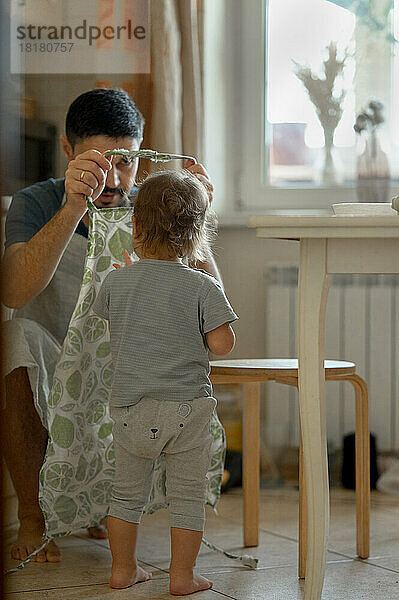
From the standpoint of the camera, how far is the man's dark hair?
1.85 m

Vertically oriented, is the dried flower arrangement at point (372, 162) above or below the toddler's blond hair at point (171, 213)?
above

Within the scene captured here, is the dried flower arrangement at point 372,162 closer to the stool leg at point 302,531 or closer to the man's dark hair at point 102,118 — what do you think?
the man's dark hair at point 102,118

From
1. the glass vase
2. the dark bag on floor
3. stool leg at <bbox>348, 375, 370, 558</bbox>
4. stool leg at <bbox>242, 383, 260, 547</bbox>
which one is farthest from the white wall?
stool leg at <bbox>348, 375, 370, 558</bbox>

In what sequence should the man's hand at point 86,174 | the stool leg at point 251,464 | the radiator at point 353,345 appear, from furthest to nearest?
the radiator at point 353,345, the stool leg at point 251,464, the man's hand at point 86,174

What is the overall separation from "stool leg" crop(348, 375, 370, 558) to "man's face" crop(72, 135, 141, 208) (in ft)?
2.08

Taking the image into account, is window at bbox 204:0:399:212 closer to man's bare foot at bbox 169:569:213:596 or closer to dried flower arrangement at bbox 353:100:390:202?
dried flower arrangement at bbox 353:100:390:202

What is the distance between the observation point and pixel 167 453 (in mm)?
1581

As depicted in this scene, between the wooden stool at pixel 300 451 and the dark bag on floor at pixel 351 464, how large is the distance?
709 mm

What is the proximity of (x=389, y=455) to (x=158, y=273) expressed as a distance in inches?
55.2

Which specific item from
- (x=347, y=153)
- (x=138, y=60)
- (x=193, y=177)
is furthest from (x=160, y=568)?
(x=347, y=153)

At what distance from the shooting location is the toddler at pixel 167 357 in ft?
5.03

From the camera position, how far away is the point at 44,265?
5.63 feet

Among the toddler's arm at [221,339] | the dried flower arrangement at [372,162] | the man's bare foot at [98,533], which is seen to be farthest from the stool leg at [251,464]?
the dried flower arrangement at [372,162]

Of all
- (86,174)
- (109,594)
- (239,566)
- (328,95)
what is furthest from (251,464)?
(328,95)
